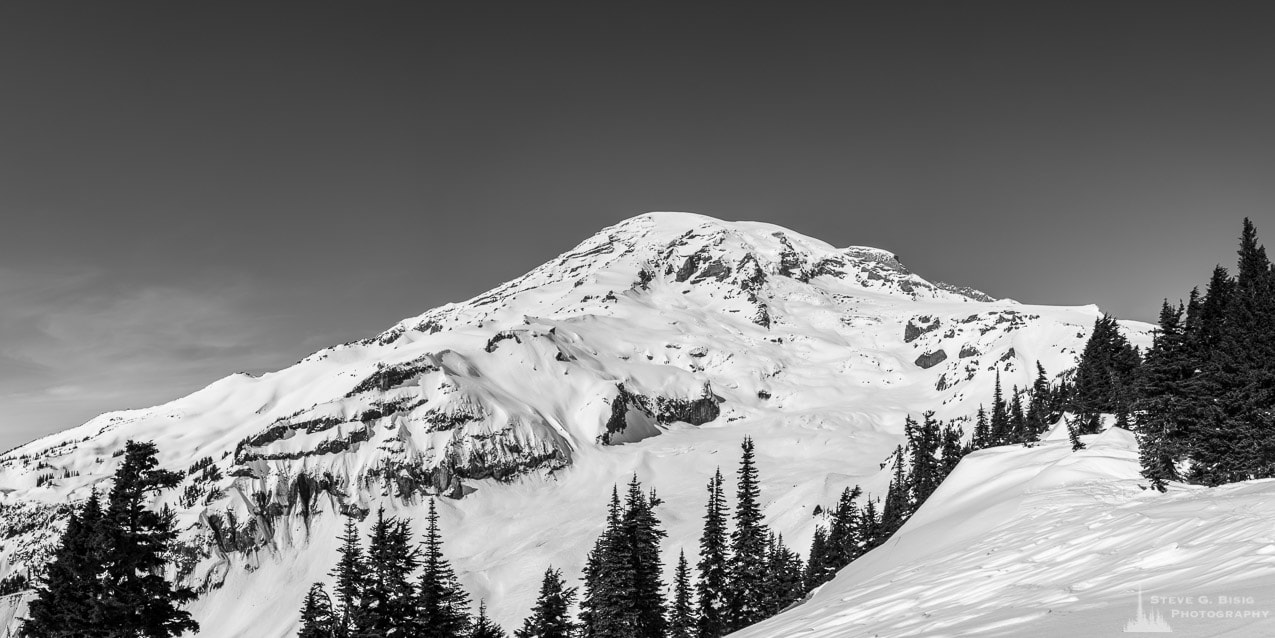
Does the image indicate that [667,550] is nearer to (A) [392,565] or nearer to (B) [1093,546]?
(A) [392,565]

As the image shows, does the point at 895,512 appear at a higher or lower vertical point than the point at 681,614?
higher

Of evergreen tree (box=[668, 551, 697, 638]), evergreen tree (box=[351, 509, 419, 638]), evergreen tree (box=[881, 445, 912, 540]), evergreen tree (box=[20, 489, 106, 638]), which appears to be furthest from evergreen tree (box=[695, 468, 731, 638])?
evergreen tree (box=[20, 489, 106, 638])

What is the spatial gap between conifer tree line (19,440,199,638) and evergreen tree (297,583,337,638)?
957 cm

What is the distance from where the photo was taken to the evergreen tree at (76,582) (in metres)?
19.0

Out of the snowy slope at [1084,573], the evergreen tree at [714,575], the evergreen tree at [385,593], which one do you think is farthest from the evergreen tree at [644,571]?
the snowy slope at [1084,573]

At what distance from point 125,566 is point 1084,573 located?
22.8 metres

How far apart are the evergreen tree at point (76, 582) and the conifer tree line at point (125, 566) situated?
3cm

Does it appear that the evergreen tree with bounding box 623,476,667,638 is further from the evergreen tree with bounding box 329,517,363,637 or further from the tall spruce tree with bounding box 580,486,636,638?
the evergreen tree with bounding box 329,517,363,637

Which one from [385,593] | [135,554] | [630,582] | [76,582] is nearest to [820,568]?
[630,582]

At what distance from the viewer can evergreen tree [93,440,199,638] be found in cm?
1897

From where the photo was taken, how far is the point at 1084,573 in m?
11.6

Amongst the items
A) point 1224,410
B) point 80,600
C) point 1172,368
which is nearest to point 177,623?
point 80,600

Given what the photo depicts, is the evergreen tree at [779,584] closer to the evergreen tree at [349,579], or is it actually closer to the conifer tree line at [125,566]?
the evergreen tree at [349,579]

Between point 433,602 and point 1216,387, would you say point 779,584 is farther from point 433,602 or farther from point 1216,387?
point 1216,387
